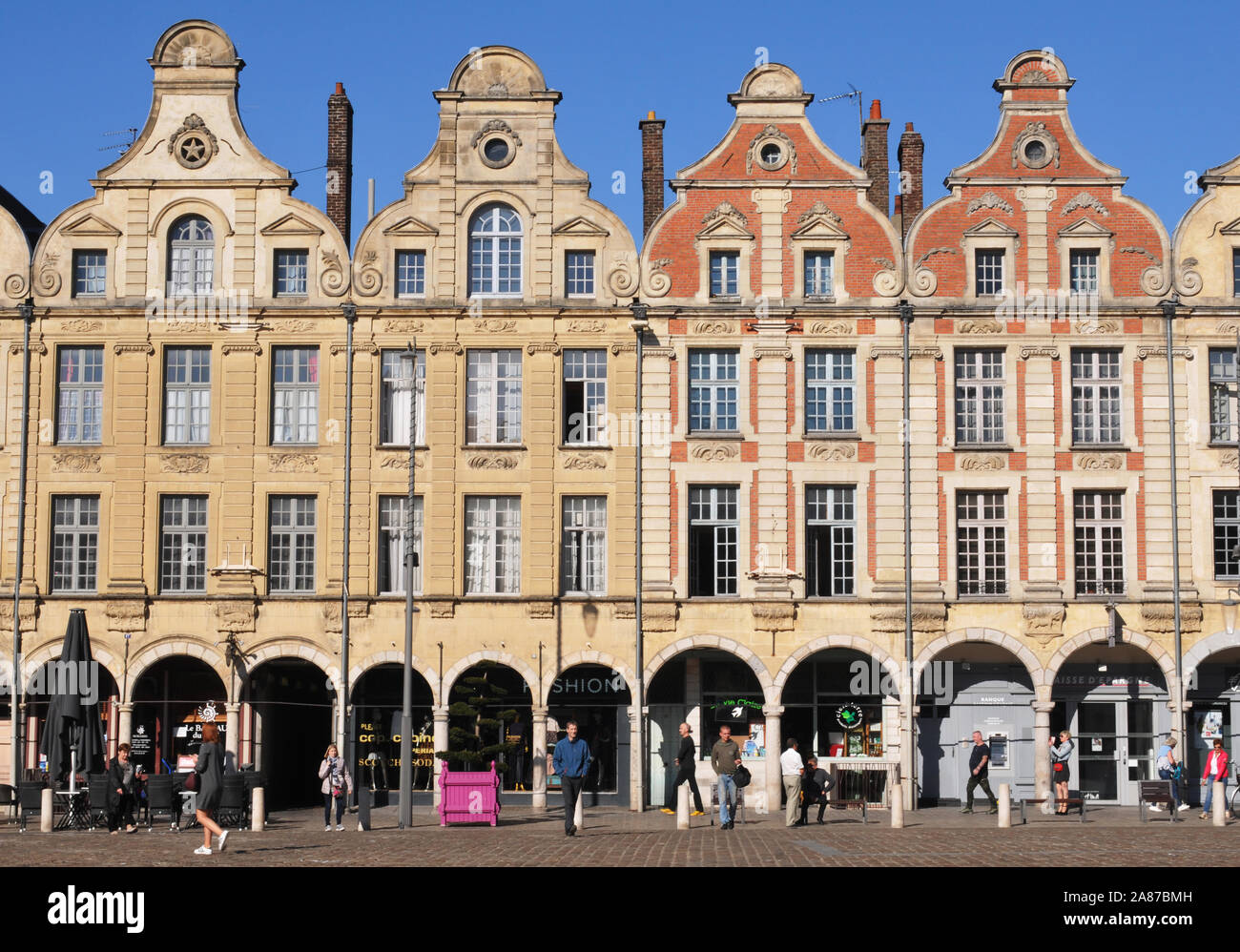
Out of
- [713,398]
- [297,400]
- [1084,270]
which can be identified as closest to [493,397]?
[297,400]

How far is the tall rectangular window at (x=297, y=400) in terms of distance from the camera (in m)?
43.2

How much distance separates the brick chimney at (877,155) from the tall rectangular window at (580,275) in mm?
6919

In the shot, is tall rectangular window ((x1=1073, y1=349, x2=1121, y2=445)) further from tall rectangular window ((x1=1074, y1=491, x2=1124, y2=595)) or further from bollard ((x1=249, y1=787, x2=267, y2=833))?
bollard ((x1=249, y1=787, x2=267, y2=833))

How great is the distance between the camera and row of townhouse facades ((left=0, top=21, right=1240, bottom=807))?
42.2 metres

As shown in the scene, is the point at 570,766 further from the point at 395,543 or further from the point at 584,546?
the point at 395,543

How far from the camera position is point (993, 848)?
94.7 feet

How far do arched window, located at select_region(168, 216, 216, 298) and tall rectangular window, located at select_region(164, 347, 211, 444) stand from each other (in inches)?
64.5

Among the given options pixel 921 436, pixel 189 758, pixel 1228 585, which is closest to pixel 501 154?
pixel 921 436

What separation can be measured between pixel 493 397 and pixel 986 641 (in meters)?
12.3

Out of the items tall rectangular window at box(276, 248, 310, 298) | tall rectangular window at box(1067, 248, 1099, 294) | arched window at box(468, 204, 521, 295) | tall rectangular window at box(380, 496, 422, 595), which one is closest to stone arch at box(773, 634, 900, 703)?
tall rectangular window at box(380, 496, 422, 595)

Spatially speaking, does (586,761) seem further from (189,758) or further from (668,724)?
(189,758)

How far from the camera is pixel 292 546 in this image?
42.8 meters

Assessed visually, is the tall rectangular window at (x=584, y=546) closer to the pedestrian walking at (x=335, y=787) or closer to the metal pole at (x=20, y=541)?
the pedestrian walking at (x=335, y=787)

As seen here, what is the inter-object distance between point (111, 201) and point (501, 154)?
29.6ft
